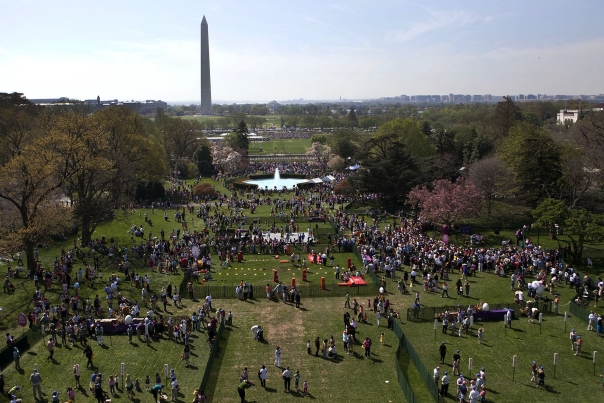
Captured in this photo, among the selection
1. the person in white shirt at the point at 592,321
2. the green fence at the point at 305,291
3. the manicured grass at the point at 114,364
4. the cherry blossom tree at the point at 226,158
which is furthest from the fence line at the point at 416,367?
the cherry blossom tree at the point at 226,158

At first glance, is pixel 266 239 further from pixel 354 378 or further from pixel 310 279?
pixel 354 378

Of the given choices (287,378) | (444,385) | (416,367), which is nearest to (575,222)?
(416,367)

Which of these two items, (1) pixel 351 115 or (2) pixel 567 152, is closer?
(2) pixel 567 152

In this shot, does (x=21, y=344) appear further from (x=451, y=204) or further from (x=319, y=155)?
(x=319, y=155)

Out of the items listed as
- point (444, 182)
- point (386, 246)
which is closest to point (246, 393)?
point (386, 246)

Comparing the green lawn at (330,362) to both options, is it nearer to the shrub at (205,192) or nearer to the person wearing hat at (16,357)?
the person wearing hat at (16,357)

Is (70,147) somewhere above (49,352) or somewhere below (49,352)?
above
